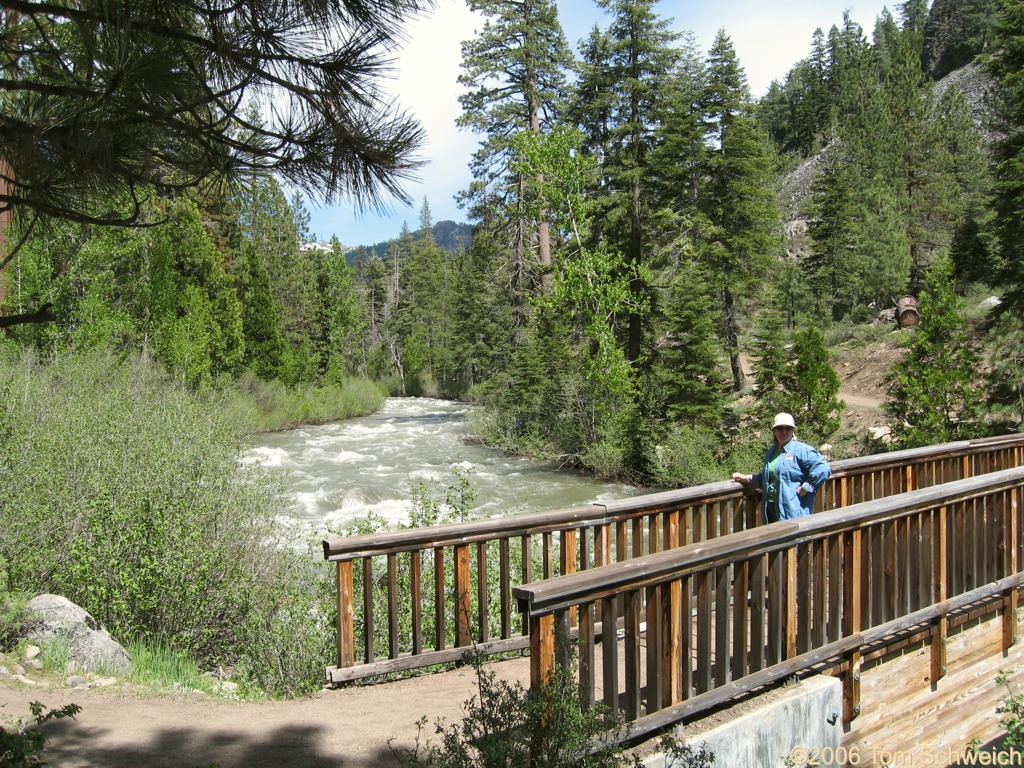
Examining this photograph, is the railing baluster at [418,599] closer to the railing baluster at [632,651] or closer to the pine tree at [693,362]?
the railing baluster at [632,651]

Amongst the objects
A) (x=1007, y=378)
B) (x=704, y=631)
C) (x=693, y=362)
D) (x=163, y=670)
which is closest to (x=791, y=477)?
(x=704, y=631)

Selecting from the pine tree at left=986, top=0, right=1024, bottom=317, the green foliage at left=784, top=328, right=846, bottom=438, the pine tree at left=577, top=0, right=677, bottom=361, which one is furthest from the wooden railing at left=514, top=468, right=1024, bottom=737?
the pine tree at left=577, top=0, right=677, bottom=361

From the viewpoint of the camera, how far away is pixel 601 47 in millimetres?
26766

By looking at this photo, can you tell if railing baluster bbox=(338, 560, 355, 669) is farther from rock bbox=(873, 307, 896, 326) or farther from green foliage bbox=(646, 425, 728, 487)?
rock bbox=(873, 307, 896, 326)

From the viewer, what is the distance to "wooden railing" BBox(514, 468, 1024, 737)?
371 cm

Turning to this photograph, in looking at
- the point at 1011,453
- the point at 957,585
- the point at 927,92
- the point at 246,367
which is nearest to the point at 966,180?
the point at 927,92

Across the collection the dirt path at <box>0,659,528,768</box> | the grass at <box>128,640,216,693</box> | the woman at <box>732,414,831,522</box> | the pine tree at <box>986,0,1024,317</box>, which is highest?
the pine tree at <box>986,0,1024,317</box>

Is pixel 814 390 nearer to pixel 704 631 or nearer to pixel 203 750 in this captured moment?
pixel 704 631

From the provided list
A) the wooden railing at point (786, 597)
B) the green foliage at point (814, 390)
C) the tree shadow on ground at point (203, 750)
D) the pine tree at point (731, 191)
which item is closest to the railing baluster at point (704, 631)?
the wooden railing at point (786, 597)

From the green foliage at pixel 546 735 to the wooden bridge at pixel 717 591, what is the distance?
120 millimetres

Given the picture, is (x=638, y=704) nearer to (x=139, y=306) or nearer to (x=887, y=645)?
(x=887, y=645)

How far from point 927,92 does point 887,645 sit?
188 feet

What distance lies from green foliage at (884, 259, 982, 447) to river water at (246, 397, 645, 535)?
646 centimetres

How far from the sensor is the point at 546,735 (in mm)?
3352
